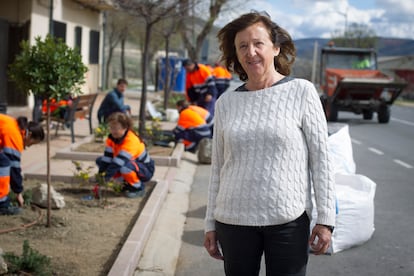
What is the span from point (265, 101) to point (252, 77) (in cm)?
14

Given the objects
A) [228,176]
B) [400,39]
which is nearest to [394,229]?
[228,176]

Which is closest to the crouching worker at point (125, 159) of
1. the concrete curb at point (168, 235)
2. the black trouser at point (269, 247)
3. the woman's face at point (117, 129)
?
the woman's face at point (117, 129)

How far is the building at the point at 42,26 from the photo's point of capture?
15875mm

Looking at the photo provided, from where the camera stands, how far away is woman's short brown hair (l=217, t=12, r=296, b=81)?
288 centimetres

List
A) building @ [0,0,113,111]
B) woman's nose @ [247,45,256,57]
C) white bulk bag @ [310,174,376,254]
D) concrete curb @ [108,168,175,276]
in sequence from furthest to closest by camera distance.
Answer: building @ [0,0,113,111] → white bulk bag @ [310,174,376,254] → concrete curb @ [108,168,175,276] → woman's nose @ [247,45,256,57]

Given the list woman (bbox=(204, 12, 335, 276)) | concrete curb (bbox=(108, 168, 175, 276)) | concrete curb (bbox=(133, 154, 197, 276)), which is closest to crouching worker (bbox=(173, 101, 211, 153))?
concrete curb (bbox=(133, 154, 197, 276))

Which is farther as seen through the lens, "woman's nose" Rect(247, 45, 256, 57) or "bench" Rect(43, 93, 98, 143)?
"bench" Rect(43, 93, 98, 143)

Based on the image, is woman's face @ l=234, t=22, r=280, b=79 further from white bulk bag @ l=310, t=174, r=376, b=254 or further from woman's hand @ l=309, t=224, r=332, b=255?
white bulk bag @ l=310, t=174, r=376, b=254

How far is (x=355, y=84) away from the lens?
19.4 meters

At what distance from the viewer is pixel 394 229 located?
6590 millimetres

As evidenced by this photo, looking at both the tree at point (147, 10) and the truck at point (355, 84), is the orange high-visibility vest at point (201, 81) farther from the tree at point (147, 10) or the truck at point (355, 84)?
the truck at point (355, 84)

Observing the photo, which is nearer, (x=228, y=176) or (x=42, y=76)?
(x=228, y=176)

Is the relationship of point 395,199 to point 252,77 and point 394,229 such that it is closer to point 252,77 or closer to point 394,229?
point 394,229

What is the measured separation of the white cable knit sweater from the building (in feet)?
28.4
